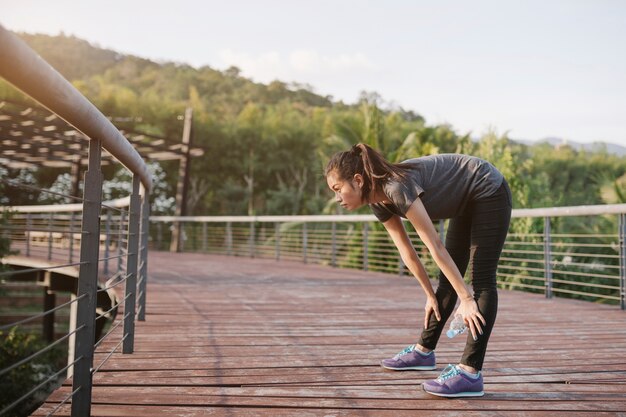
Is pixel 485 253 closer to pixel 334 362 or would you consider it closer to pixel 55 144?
pixel 334 362

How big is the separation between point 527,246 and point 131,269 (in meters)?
9.39

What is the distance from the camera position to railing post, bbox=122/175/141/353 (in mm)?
2932

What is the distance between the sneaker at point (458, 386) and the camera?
221cm

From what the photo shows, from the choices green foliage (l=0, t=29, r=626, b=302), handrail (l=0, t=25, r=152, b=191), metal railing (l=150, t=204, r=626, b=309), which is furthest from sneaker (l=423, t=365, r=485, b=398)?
green foliage (l=0, t=29, r=626, b=302)

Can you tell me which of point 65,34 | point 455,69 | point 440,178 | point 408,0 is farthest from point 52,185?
point 440,178

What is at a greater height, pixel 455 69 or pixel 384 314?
pixel 455 69

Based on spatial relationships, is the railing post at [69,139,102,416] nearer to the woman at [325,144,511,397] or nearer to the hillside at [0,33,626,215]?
the woman at [325,144,511,397]

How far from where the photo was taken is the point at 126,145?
7.99ft

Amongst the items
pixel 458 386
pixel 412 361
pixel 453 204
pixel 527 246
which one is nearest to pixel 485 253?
pixel 453 204

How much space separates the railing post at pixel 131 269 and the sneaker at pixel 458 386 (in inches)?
58.8

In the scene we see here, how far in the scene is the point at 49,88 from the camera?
1.42 m

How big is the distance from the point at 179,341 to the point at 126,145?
4.41 feet

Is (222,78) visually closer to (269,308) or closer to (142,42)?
(142,42)

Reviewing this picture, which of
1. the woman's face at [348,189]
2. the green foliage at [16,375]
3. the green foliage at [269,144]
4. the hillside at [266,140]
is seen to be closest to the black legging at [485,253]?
the woman's face at [348,189]
